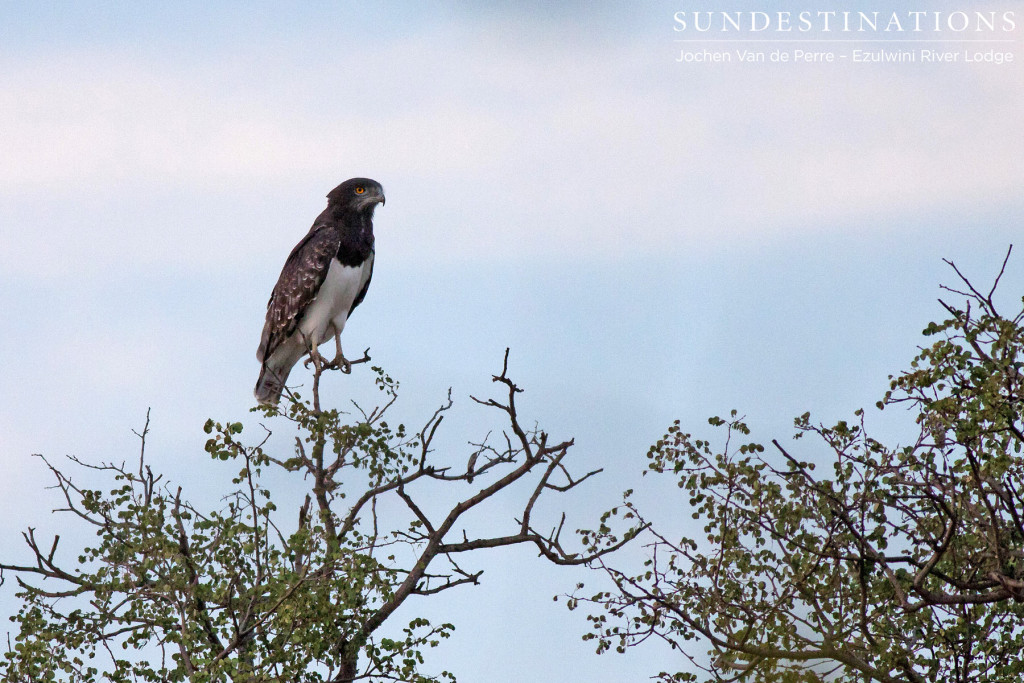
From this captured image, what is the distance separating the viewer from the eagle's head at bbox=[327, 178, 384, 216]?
13836 mm

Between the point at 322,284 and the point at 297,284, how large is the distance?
1.00ft

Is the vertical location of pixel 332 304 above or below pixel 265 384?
above

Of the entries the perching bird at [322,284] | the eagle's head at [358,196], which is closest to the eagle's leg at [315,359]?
the perching bird at [322,284]

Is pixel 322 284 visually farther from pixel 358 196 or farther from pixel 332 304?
pixel 358 196

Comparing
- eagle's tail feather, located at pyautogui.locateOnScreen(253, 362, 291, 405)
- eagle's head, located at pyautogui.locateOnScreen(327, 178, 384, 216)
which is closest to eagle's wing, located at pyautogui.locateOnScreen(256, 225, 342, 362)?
eagle's tail feather, located at pyautogui.locateOnScreen(253, 362, 291, 405)

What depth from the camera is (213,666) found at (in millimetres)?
7289

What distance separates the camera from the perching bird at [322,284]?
13141 millimetres

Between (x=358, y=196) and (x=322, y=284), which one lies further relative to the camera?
(x=358, y=196)

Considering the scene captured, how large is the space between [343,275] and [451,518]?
4591 millimetres

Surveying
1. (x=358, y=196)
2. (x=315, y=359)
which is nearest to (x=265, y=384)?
(x=315, y=359)

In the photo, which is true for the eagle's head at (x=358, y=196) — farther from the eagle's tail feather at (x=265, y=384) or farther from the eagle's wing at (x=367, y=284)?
the eagle's tail feather at (x=265, y=384)

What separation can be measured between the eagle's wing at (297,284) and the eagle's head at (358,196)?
0.39 m

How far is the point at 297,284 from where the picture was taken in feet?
43.3

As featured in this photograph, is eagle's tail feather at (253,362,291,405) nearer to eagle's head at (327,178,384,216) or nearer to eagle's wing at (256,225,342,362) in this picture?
eagle's wing at (256,225,342,362)
